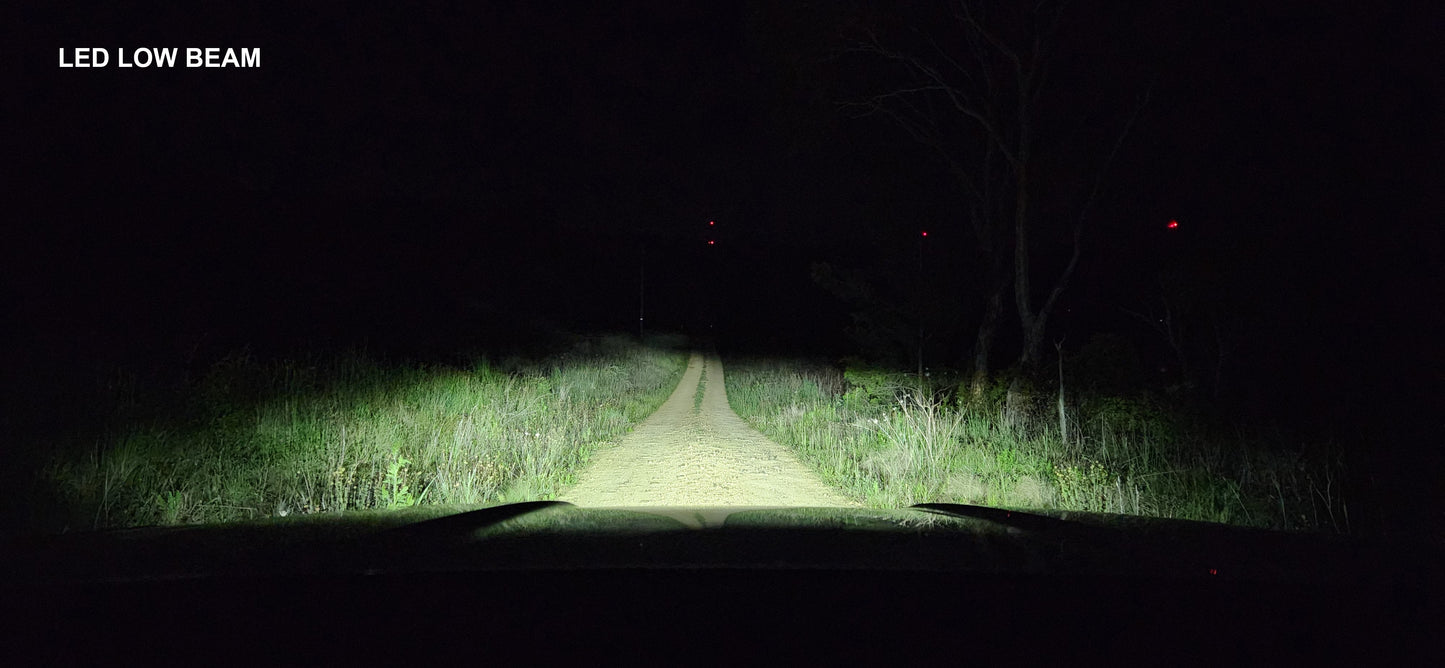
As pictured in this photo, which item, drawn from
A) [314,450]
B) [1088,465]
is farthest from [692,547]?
[1088,465]

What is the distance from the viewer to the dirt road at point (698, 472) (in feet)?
25.8

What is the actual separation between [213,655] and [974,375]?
1574 cm

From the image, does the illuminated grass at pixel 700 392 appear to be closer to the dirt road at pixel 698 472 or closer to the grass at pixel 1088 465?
the dirt road at pixel 698 472

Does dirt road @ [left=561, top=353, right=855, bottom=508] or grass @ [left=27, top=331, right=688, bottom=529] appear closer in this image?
grass @ [left=27, top=331, right=688, bottom=529]

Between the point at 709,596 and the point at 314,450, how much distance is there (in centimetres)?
729

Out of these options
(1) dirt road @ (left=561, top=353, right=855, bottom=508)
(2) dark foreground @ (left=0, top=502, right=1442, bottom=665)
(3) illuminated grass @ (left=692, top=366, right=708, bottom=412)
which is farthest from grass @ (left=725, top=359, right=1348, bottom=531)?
(3) illuminated grass @ (left=692, top=366, right=708, bottom=412)

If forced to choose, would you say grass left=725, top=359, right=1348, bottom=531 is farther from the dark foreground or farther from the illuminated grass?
the illuminated grass

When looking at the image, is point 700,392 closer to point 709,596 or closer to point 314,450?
point 314,450

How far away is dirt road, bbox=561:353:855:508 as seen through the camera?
309 inches

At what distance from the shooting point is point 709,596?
231 cm

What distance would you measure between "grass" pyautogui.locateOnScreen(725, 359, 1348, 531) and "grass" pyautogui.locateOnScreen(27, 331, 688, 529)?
4.14 meters

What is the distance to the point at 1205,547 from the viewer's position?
2.88 m

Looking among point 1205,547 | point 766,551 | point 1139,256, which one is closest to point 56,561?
point 766,551

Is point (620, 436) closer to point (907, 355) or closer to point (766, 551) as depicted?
point (907, 355)
